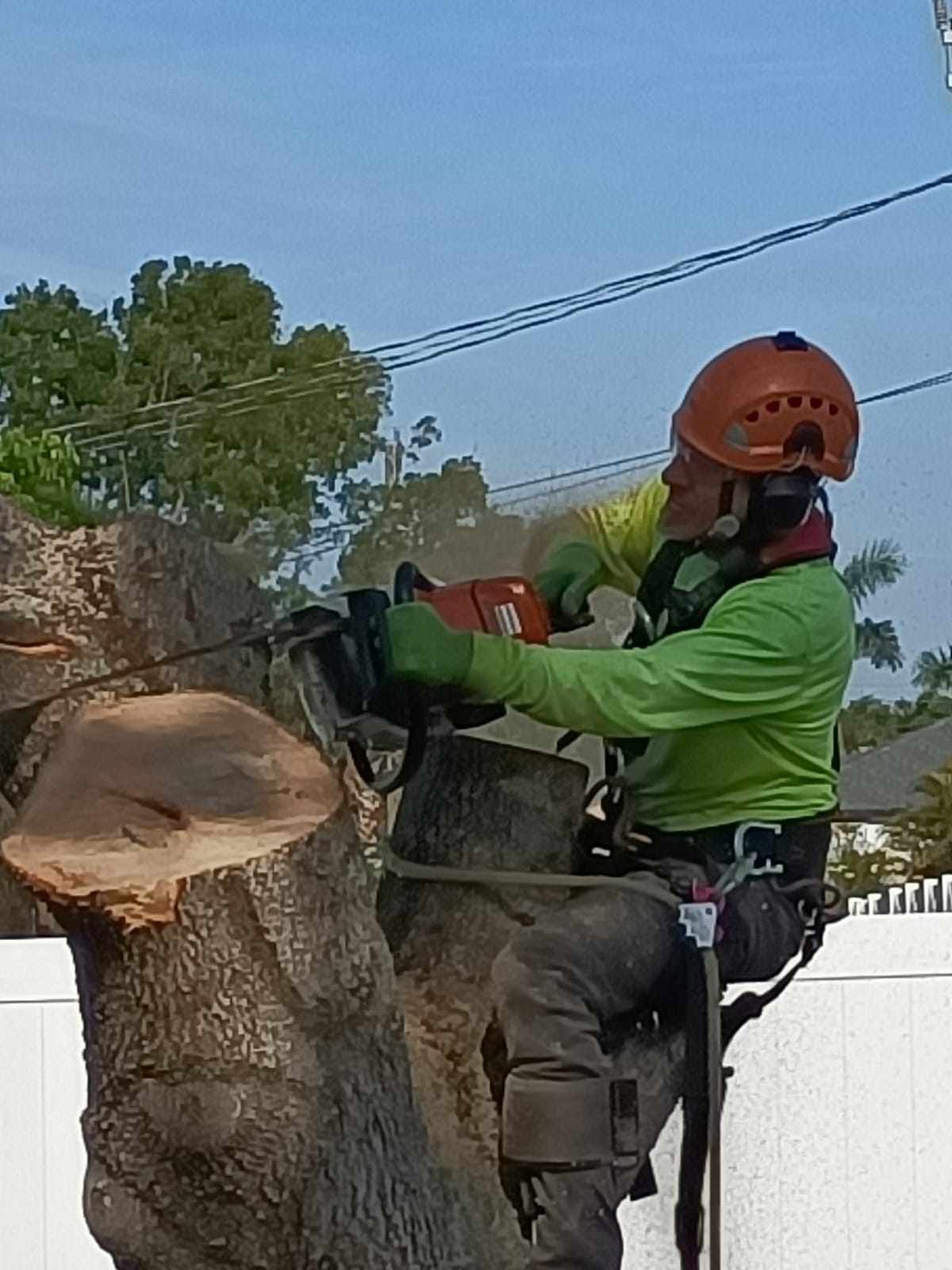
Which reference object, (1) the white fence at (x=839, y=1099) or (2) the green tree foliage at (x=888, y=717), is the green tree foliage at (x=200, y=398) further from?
(1) the white fence at (x=839, y=1099)

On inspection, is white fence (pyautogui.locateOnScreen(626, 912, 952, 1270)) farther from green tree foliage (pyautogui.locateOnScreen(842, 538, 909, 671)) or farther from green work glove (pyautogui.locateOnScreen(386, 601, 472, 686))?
green work glove (pyautogui.locateOnScreen(386, 601, 472, 686))

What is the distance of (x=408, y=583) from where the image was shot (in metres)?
2.59

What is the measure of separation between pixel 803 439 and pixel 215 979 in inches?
32.7

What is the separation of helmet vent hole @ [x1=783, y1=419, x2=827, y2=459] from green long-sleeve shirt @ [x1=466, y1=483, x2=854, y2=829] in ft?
0.40

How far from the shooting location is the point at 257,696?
2.47m

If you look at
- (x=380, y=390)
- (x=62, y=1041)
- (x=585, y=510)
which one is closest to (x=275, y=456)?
(x=380, y=390)

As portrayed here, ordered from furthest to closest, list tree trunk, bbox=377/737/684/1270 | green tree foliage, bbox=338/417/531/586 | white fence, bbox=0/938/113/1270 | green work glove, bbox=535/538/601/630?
1. white fence, bbox=0/938/113/1270
2. green tree foliage, bbox=338/417/531/586
3. green work glove, bbox=535/538/601/630
4. tree trunk, bbox=377/737/684/1270

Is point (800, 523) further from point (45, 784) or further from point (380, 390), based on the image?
point (380, 390)

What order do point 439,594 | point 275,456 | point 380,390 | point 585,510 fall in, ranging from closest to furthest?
point 439,594, point 585,510, point 380,390, point 275,456

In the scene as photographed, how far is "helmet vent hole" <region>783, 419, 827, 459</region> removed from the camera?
256 centimetres

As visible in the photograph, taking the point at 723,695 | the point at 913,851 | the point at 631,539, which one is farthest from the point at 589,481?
the point at 913,851

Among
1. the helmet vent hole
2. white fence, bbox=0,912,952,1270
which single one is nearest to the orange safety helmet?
the helmet vent hole

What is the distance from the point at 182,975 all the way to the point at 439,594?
0.48 metres

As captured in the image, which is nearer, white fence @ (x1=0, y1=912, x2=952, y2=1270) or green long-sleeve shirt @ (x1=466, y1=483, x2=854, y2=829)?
green long-sleeve shirt @ (x1=466, y1=483, x2=854, y2=829)
